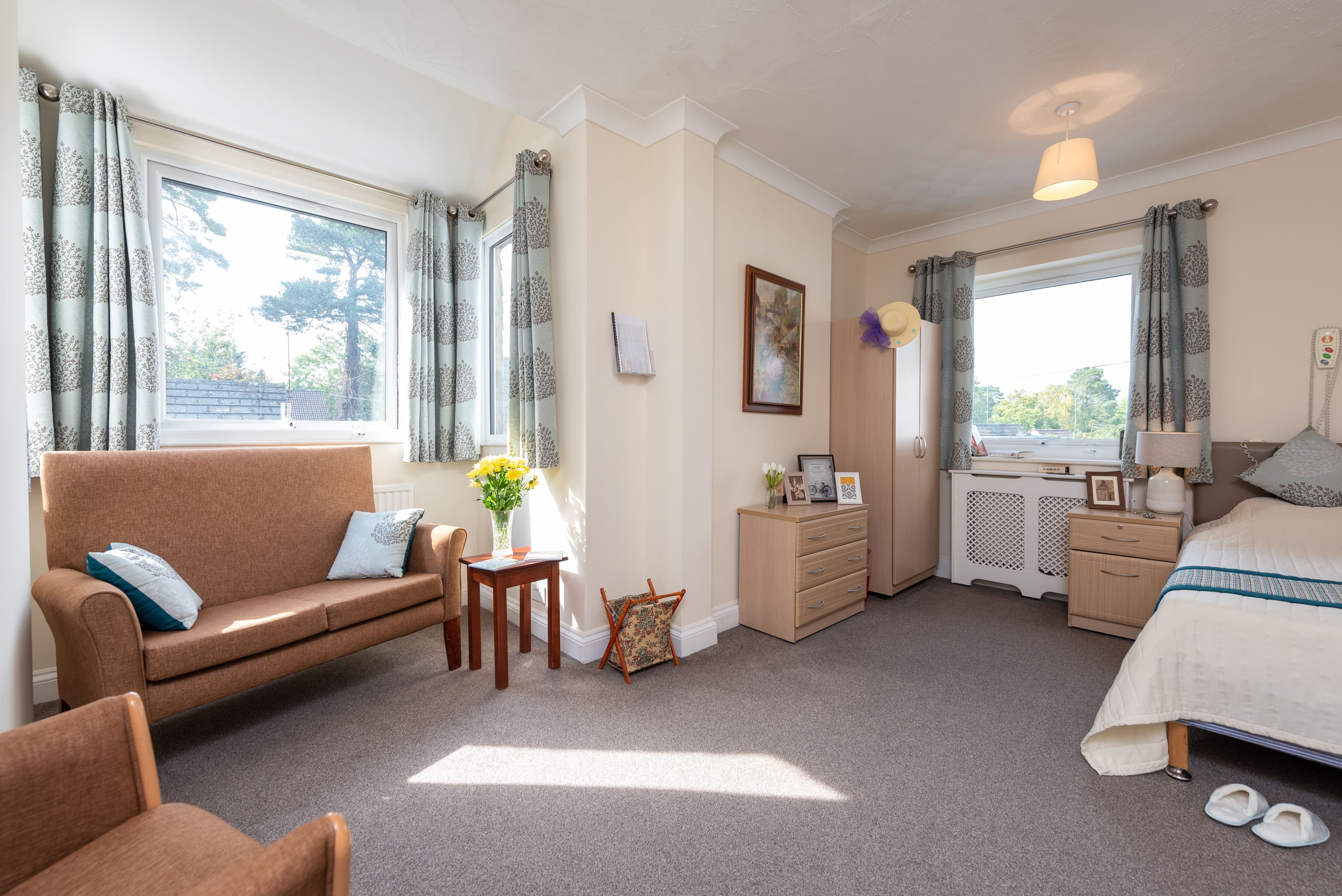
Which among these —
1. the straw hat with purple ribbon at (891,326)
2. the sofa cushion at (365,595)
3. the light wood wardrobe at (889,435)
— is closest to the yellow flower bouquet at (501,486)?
the sofa cushion at (365,595)

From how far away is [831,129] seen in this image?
3020mm

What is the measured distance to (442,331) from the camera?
3521 mm

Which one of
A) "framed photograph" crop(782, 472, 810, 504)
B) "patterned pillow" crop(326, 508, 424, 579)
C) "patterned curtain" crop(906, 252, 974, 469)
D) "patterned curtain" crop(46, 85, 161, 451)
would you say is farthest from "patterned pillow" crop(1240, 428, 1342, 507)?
"patterned curtain" crop(46, 85, 161, 451)

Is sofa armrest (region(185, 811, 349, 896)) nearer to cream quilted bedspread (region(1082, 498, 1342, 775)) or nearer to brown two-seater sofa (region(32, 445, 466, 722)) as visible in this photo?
brown two-seater sofa (region(32, 445, 466, 722))

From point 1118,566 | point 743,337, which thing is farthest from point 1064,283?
point 743,337

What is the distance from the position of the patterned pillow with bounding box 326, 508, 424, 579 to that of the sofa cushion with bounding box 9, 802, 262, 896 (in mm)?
1658

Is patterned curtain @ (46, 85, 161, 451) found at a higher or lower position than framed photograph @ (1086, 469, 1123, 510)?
higher

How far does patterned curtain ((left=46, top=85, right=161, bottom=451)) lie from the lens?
2.34 m

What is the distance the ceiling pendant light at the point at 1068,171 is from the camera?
8.26ft

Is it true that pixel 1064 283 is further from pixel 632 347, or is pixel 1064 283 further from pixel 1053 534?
pixel 632 347

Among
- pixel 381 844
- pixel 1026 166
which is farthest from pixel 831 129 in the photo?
pixel 381 844

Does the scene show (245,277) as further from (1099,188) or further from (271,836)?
(1099,188)

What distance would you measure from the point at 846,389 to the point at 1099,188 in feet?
6.63

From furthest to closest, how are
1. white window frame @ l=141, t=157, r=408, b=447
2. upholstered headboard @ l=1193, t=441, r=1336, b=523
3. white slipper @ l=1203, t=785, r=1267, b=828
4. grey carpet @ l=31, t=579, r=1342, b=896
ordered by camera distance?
upholstered headboard @ l=1193, t=441, r=1336, b=523, white window frame @ l=141, t=157, r=408, b=447, white slipper @ l=1203, t=785, r=1267, b=828, grey carpet @ l=31, t=579, r=1342, b=896
